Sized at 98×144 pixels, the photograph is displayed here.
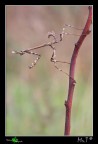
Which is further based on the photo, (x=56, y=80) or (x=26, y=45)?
(x=26, y=45)

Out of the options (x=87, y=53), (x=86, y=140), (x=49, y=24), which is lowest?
(x=86, y=140)

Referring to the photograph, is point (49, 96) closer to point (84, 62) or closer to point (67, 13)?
point (84, 62)

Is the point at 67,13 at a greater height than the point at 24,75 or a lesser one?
greater

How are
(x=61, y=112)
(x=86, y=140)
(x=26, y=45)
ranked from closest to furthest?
(x=86, y=140) → (x=61, y=112) → (x=26, y=45)

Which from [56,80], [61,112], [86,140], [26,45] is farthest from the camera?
[26,45]
